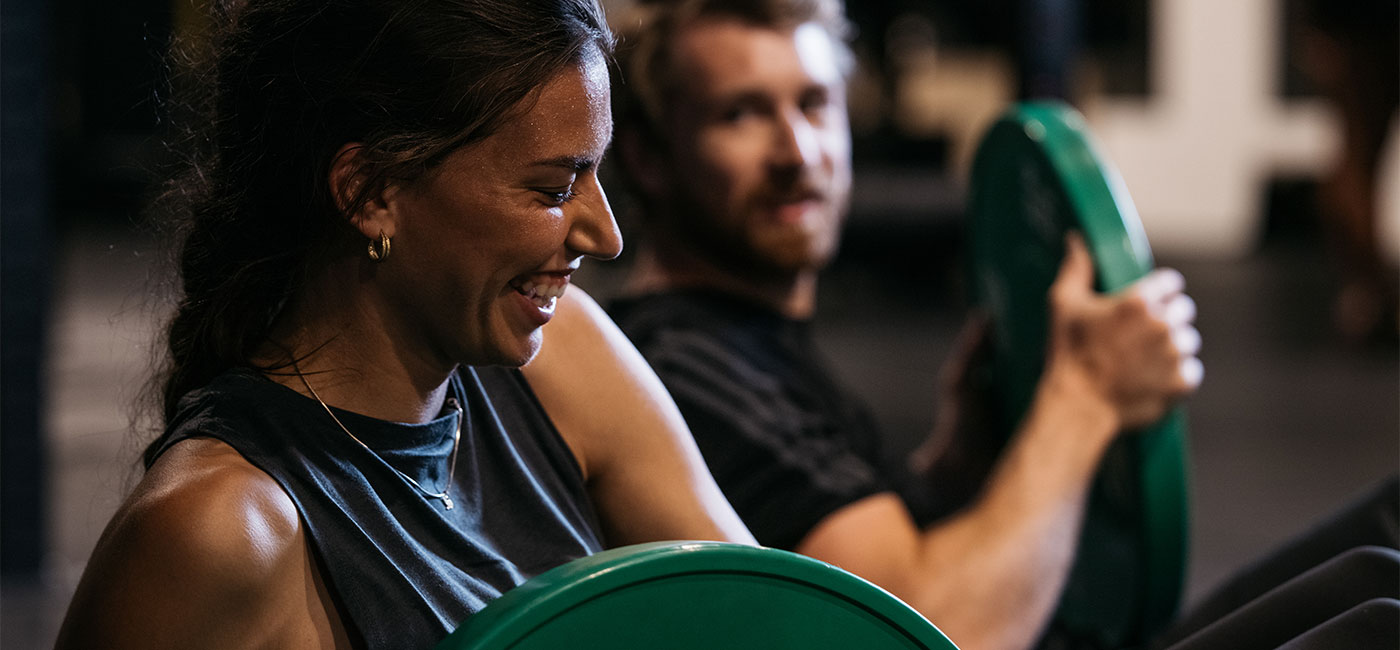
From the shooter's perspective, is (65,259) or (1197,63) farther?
(1197,63)

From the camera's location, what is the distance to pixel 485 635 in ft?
2.43

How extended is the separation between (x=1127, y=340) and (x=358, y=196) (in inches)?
33.5

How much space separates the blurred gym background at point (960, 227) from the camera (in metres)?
2.85

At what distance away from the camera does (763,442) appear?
4.88ft

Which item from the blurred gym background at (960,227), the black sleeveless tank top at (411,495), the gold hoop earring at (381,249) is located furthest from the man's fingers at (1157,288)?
the gold hoop earring at (381,249)

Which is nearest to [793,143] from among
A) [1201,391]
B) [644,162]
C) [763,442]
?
[644,162]

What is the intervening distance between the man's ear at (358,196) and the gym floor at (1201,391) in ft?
0.76

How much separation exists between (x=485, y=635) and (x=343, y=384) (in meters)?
A: 0.26

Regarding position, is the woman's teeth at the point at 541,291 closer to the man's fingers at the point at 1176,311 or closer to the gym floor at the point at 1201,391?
the gym floor at the point at 1201,391

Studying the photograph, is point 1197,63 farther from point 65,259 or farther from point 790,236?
point 790,236

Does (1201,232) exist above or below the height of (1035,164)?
below

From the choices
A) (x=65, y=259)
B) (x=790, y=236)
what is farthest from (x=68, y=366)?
(x=790, y=236)

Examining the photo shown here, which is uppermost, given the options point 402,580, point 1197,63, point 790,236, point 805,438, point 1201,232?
point 402,580

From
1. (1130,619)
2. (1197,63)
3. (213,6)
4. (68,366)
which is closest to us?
(213,6)
